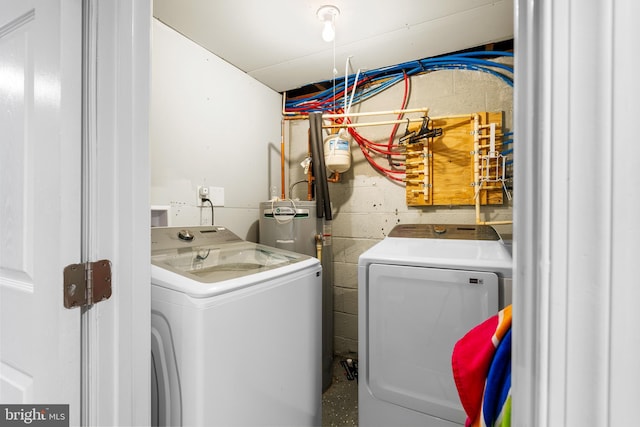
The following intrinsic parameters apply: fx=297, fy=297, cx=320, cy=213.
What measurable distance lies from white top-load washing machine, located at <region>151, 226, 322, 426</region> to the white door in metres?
0.27

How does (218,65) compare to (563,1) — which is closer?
(563,1)

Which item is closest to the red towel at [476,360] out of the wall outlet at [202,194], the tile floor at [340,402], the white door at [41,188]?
the white door at [41,188]

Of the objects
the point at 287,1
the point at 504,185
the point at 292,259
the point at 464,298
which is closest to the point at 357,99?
the point at 287,1

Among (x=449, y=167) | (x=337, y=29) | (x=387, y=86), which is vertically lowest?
(x=449, y=167)

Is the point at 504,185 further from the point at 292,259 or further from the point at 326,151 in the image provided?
the point at 292,259

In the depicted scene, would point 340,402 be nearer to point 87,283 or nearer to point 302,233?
point 302,233

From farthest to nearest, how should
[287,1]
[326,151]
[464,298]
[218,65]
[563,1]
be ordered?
[326,151] < [218,65] < [287,1] < [464,298] < [563,1]

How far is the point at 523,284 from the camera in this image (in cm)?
37

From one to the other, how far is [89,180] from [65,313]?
313 mm

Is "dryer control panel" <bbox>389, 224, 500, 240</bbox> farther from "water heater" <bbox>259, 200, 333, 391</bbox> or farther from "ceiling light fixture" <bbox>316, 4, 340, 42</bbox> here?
"ceiling light fixture" <bbox>316, 4, 340, 42</bbox>

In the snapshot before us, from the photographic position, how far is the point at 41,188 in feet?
2.24

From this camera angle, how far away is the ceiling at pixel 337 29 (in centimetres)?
164

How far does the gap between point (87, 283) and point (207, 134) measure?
1.54m

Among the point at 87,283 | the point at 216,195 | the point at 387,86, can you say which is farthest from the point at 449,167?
the point at 87,283
